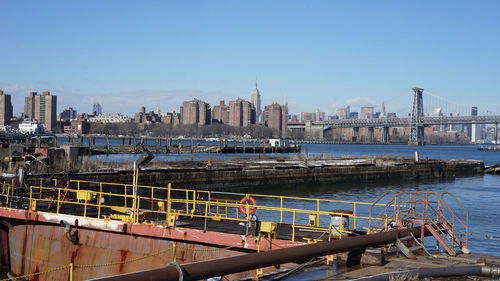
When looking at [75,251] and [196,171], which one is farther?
[196,171]

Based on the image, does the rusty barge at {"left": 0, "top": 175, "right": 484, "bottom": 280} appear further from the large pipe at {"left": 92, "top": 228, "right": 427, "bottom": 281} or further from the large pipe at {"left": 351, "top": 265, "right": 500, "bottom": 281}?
the large pipe at {"left": 351, "top": 265, "right": 500, "bottom": 281}

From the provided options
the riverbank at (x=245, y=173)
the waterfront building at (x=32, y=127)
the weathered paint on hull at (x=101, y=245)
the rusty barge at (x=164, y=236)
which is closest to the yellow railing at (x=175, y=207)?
the rusty barge at (x=164, y=236)

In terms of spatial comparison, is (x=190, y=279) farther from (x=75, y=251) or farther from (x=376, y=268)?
(x=75, y=251)

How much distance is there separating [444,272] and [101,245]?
32.2 feet

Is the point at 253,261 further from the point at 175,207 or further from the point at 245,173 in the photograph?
the point at 245,173

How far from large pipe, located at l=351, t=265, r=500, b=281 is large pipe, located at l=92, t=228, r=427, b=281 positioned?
98cm

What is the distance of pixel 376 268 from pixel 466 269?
1.93 metres

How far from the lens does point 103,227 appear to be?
15.2m

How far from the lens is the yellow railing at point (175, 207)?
14.9 metres

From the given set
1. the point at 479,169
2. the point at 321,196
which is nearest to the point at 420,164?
the point at 479,169

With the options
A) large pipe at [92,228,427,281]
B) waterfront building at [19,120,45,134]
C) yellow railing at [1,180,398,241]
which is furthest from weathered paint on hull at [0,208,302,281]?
waterfront building at [19,120,45,134]

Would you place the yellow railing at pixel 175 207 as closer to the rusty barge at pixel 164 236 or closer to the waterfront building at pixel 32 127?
the rusty barge at pixel 164 236

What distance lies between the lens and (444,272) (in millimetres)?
10672

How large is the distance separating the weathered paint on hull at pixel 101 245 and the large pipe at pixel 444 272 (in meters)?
3.33
